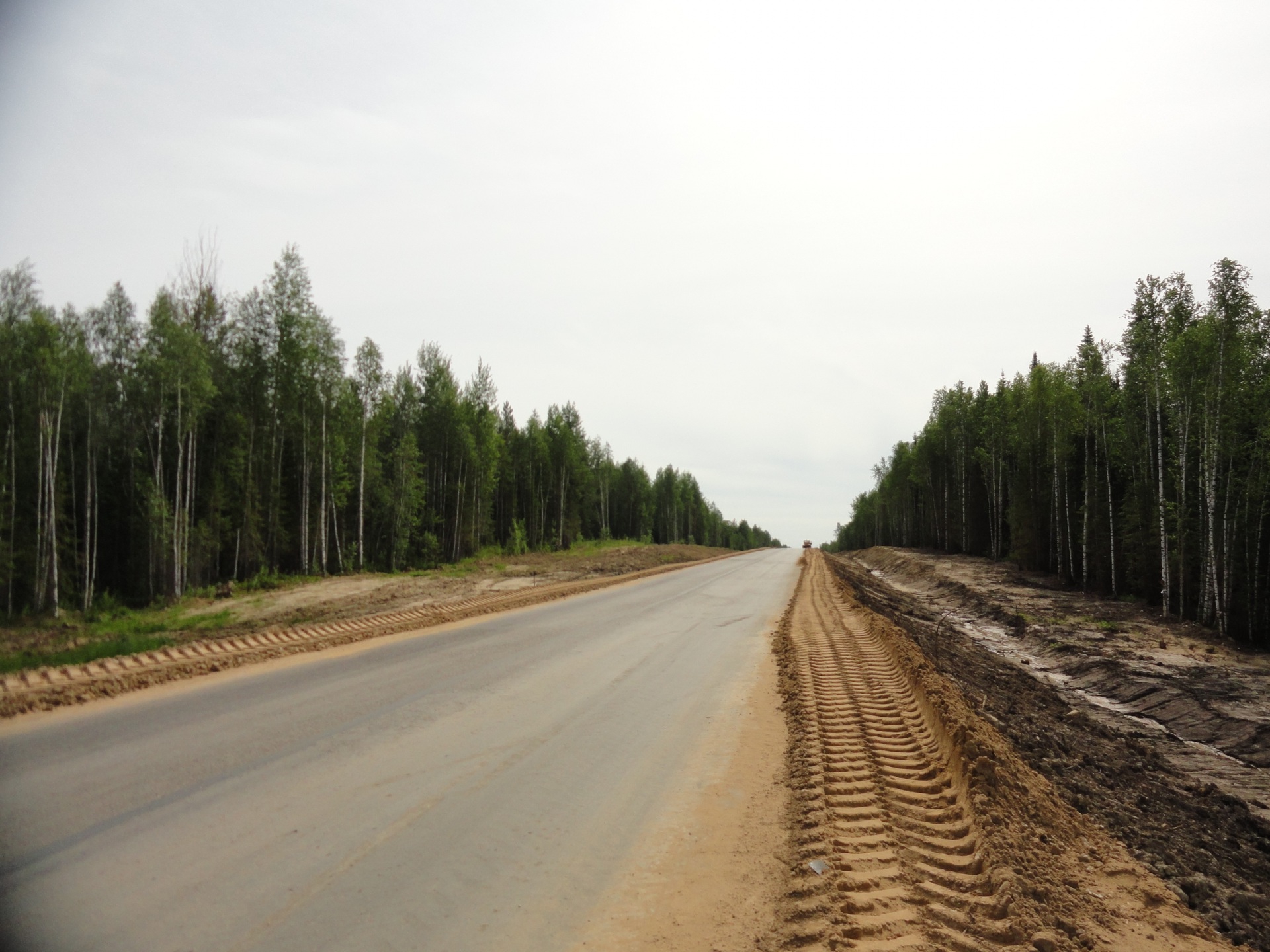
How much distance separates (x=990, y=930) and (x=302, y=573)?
2883cm

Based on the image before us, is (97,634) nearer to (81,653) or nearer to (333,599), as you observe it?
(333,599)

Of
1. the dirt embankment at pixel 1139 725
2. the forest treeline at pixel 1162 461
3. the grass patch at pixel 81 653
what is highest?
the forest treeline at pixel 1162 461

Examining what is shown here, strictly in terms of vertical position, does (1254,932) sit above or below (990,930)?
below

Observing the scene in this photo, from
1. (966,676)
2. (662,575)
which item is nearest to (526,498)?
(662,575)

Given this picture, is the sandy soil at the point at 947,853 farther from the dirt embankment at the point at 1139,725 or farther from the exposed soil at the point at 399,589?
the exposed soil at the point at 399,589

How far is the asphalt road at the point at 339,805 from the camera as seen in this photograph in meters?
3.51

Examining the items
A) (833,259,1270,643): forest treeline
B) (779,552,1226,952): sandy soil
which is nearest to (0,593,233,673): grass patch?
(779,552,1226,952): sandy soil

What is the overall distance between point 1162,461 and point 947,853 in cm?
2475

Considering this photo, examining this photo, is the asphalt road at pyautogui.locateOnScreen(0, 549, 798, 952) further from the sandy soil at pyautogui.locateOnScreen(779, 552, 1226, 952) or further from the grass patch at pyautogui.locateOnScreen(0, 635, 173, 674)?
the grass patch at pyautogui.locateOnScreen(0, 635, 173, 674)

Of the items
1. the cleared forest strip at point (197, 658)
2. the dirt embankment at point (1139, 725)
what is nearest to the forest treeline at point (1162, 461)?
the dirt embankment at point (1139, 725)

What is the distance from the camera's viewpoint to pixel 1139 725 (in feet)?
32.8

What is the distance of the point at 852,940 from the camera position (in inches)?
133

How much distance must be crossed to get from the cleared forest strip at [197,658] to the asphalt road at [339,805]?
0.56 m

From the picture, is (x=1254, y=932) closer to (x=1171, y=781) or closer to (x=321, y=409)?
(x=1171, y=781)
